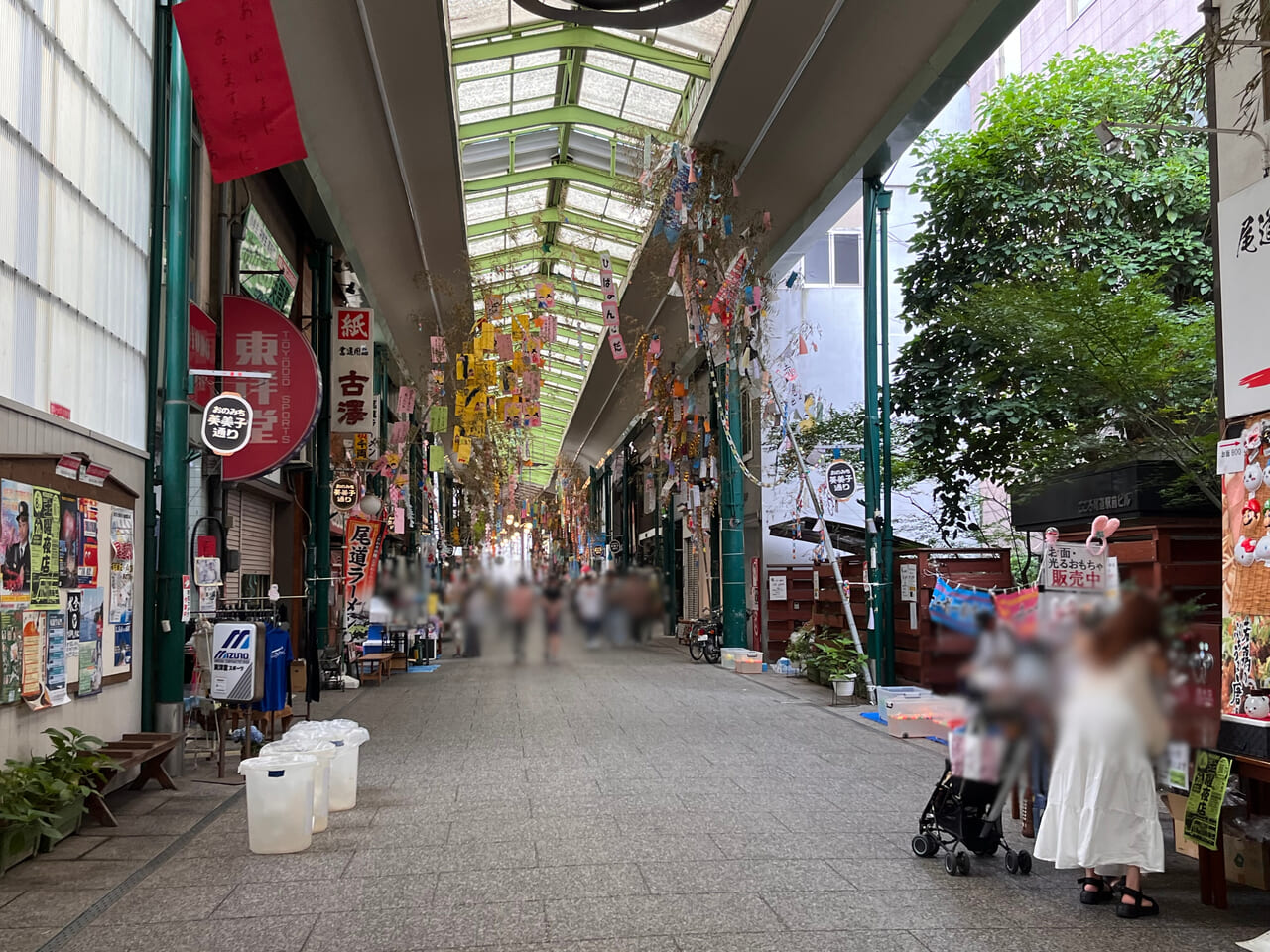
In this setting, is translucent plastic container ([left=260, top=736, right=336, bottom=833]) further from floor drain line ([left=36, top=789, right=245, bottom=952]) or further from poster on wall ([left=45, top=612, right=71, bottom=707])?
poster on wall ([left=45, top=612, right=71, bottom=707])

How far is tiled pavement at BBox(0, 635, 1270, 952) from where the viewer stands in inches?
213

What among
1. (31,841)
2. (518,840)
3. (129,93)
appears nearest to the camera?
(31,841)

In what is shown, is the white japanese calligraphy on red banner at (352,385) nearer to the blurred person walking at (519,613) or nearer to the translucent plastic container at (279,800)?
the blurred person walking at (519,613)

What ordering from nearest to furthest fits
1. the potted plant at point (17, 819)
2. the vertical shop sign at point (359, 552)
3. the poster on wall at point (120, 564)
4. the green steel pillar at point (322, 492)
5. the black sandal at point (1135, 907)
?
the vertical shop sign at point (359, 552), the green steel pillar at point (322, 492), the black sandal at point (1135, 907), the potted plant at point (17, 819), the poster on wall at point (120, 564)

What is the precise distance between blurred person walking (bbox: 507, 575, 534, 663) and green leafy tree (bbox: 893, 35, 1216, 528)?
1104cm

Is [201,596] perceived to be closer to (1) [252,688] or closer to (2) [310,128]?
(1) [252,688]

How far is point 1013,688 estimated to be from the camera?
0.90m

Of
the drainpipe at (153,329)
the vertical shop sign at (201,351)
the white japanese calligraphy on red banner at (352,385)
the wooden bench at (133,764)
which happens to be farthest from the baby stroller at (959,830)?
the vertical shop sign at (201,351)

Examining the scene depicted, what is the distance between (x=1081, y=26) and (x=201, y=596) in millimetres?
17982

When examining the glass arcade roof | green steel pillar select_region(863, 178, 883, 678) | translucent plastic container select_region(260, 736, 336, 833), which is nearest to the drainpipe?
translucent plastic container select_region(260, 736, 336, 833)

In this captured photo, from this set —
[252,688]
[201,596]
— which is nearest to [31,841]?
[252,688]

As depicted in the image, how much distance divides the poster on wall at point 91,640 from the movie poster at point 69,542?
1.03ft

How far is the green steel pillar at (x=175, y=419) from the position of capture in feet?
31.1

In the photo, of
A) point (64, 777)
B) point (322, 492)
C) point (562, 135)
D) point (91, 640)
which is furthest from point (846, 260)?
point (322, 492)
